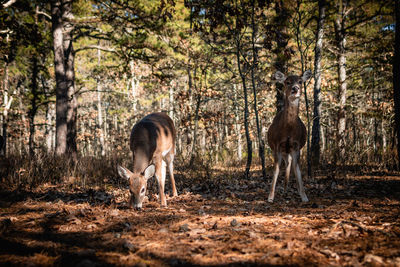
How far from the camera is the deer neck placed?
5305 millimetres

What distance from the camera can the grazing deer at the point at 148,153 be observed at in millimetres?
4623

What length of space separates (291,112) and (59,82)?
885 centimetres

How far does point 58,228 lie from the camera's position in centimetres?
318

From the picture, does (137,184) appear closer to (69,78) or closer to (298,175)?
(298,175)

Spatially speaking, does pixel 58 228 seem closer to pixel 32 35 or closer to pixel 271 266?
pixel 271 266

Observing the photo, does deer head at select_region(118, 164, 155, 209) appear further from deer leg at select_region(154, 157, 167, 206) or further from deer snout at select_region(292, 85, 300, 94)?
deer snout at select_region(292, 85, 300, 94)

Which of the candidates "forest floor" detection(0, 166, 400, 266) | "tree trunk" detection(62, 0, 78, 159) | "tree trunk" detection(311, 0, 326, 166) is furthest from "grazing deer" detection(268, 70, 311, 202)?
"tree trunk" detection(62, 0, 78, 159)

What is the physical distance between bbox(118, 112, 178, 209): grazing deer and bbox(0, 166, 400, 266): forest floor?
1.38 ft

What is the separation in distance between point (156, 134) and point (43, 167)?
3842mm

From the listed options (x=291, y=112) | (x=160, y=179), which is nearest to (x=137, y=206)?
(x=160, y=179)

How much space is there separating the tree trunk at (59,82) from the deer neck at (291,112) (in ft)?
28.0

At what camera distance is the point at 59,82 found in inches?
394

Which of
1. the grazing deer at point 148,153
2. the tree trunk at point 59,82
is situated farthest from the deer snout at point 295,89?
the tree trunk at point 59,82

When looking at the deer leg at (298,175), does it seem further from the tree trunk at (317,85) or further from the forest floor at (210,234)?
Result: the tree trunk at (317,85)
